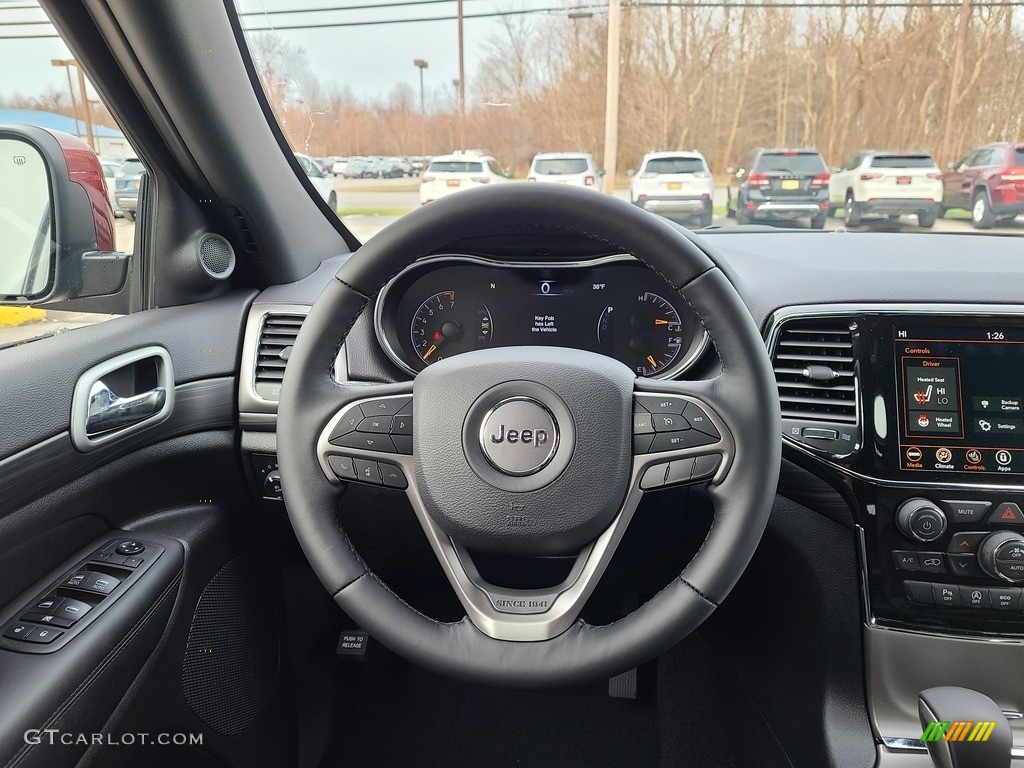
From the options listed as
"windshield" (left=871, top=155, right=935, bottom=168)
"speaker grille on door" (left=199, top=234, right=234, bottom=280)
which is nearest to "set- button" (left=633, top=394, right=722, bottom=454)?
"speaker grille on door" (left=199, top=234, right=234, bottom=280)

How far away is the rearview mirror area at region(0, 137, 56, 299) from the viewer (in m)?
1.51

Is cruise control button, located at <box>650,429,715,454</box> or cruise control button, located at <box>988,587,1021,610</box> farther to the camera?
cruise control button, located at <box>988,587,1021,610</box>

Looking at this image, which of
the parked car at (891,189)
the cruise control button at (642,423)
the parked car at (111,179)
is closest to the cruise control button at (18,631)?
the parked car at (111,179)

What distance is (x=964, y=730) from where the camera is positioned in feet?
4.74

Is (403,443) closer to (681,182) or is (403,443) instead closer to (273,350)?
(273,350)

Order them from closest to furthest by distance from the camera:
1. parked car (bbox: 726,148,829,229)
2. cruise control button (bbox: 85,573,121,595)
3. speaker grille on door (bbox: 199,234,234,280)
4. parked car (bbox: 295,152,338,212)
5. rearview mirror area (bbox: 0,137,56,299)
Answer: cruise control button (bbox: 85,573,121,595), rearview mirror area (bbox: 0,137,56,299), speaker grille on door (bbox: 199,234,234,280), parked car (bbox: 295,152,338,212), parked car (bbox: 726,148,829,229)

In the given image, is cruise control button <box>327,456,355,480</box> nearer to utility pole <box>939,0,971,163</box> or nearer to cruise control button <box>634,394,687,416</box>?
cruise control button <box>634,394,687,416</box>

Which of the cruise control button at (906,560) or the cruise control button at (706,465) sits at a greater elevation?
the cruise control button at (706,465)

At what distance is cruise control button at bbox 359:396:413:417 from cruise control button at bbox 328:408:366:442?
0.01m

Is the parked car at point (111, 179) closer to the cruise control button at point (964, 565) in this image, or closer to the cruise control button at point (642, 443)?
the cruise control button at point (642, 443)

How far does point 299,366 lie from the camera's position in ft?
4.01

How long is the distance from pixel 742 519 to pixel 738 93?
1.58 metres

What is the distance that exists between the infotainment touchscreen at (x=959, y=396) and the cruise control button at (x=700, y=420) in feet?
2.28

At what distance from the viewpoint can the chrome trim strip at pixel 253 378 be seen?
1864 mm
